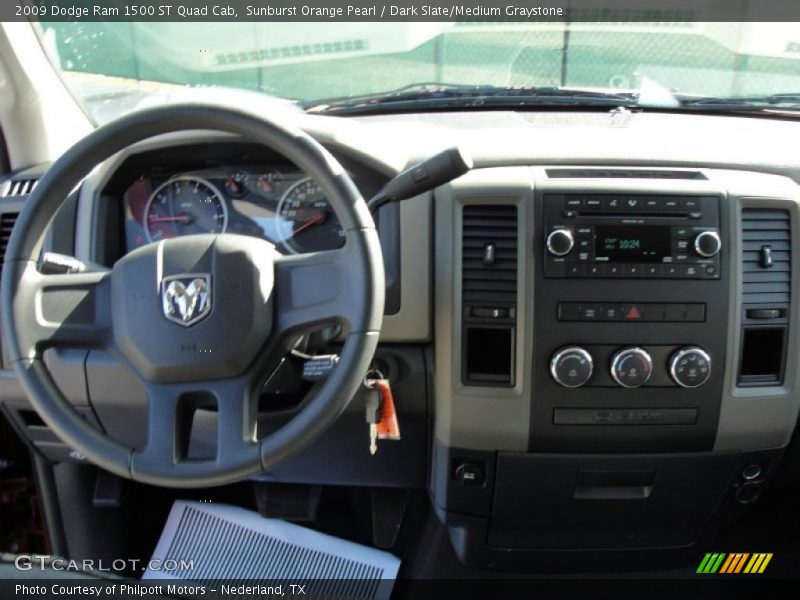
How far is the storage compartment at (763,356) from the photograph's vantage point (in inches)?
61.7

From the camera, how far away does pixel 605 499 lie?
1730 mm

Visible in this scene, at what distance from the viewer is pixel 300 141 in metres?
1.25

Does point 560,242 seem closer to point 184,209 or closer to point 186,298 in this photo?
point 186,298

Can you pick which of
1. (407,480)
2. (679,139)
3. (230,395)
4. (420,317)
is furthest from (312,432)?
(679,139)

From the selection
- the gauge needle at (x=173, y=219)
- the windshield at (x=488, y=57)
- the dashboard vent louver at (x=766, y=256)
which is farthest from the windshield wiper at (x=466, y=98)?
the dashboard vent louver at (x=766, y=256)

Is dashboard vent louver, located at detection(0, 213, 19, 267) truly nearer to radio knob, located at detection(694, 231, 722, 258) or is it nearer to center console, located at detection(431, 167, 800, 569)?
center console, located at detection(431, 167, 800, 569)

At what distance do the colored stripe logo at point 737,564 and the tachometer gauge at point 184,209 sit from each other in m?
1.64

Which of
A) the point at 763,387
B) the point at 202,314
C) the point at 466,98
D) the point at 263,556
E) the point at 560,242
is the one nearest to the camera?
the point at 202,314

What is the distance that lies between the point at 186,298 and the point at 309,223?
468 mm

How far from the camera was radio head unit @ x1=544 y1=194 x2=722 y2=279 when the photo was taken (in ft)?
4.92

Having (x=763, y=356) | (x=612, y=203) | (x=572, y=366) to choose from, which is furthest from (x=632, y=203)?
(x=763, y=356)

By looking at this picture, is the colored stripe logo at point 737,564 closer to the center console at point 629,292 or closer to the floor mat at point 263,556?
the center console at point 629,292

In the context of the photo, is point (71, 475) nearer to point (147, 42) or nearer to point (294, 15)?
point (147, 42)

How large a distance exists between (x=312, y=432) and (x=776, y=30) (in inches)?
66.6
